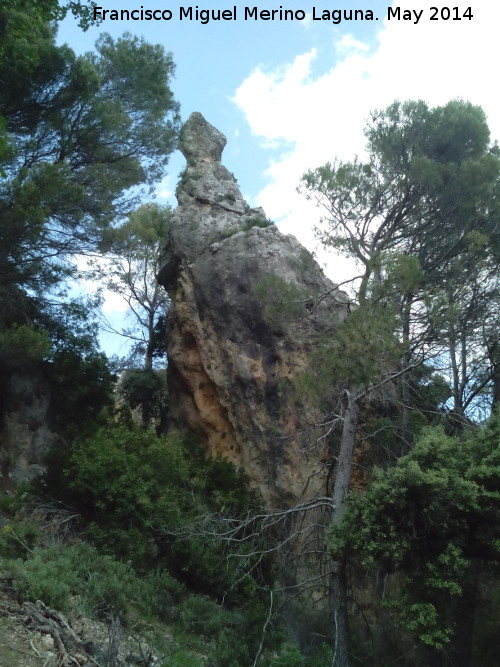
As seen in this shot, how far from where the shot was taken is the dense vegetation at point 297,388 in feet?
29.8

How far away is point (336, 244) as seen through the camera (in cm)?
1481

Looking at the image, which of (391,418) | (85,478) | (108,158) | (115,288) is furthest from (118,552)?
(115,288)

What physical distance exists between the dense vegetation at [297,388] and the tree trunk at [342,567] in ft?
0.10

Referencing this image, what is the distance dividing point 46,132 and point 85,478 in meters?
8.11

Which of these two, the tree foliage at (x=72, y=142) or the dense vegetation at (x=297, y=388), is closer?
the dense vegetation at (x=297, y=388)

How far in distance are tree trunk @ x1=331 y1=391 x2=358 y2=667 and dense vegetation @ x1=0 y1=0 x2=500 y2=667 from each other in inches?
1.2

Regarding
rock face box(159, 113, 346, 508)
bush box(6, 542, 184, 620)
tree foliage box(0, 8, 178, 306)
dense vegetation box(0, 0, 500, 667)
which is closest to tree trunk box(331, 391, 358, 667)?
dense vegetation box(0, 0, 500, 667)

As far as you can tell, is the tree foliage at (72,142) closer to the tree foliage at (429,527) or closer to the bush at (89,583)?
the bush at (89,583)

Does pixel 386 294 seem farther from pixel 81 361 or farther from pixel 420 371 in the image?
pixel 81 361

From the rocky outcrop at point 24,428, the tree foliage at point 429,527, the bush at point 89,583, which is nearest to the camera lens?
the bush at point 89,583

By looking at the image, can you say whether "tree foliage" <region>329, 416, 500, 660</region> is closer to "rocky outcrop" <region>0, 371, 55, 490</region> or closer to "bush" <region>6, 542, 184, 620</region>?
"bush" <region>6, 542, 184, 620</region>

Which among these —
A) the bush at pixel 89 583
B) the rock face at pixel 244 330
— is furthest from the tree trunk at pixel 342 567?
the bush at pixel 89 583

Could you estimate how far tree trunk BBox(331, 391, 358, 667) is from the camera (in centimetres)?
954

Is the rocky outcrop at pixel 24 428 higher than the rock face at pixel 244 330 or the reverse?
the reverse
